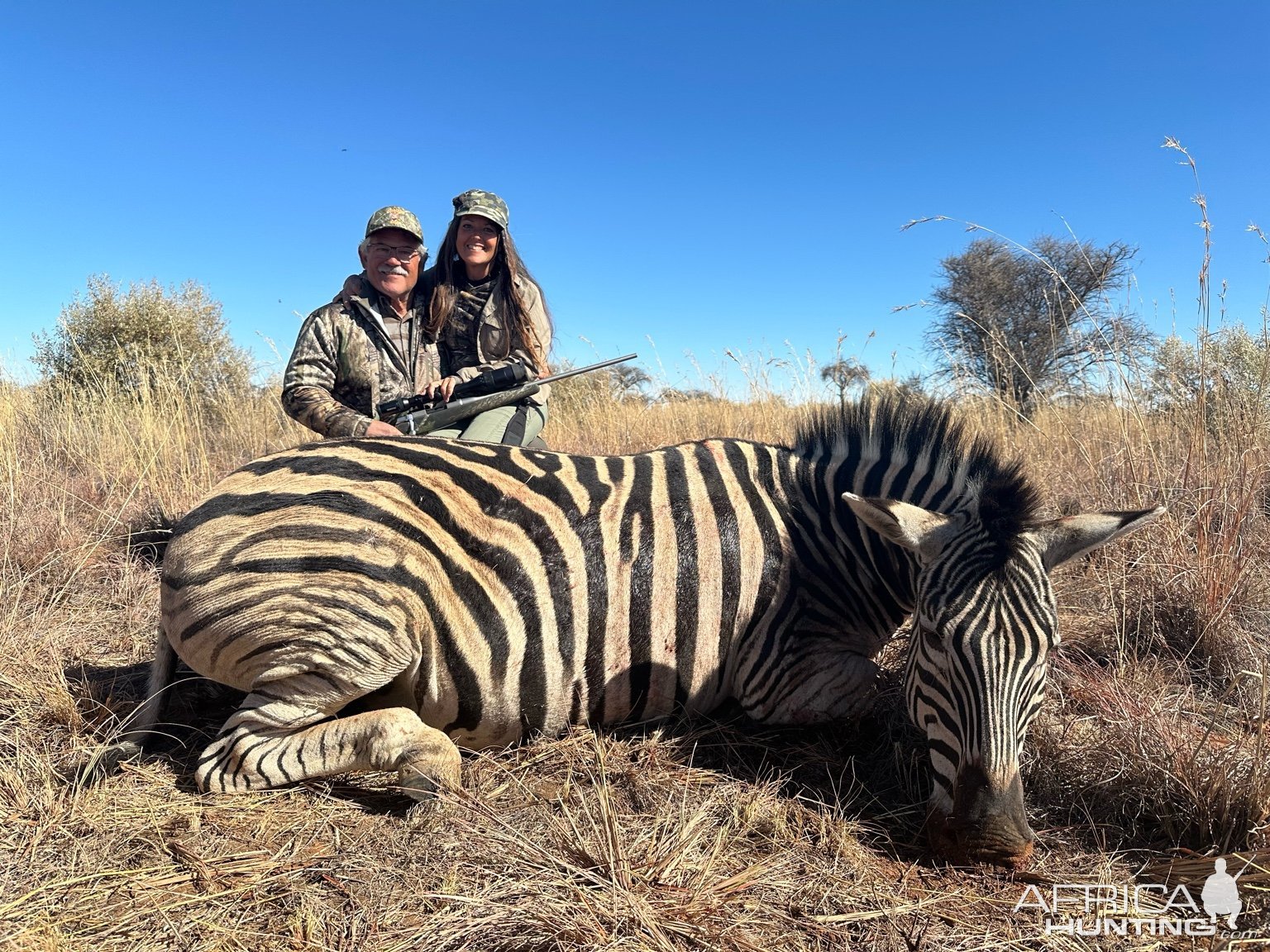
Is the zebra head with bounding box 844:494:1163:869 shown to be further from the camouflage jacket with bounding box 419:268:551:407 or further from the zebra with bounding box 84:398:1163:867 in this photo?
the camouflage jacket with bounding box 419:268:551:407

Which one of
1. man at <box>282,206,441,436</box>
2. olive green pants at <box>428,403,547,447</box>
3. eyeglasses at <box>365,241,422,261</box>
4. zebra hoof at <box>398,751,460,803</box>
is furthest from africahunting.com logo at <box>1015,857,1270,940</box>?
eyeglasses at <box>365,241,422,261</box>

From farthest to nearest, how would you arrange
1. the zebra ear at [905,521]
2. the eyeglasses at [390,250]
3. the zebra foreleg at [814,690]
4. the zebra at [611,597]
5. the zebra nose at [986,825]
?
1. the eyeglasses at [390,250]
2. the zebra foreleg at [814,690]
3. the zebra ear at [905,521]
4. the zebra at [611,597]
5. the zebra nose at [986,825]

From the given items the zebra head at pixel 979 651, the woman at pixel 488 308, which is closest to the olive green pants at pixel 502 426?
the woman at pixel 488 308

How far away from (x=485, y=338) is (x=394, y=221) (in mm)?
1014

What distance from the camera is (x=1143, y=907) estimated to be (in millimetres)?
1800

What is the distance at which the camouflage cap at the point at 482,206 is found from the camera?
4793 millimetres

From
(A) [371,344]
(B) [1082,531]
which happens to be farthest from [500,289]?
(B) [1082,531]

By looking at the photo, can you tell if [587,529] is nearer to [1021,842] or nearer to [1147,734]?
[1021,842]

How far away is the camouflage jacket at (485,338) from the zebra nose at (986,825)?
12.7 feet

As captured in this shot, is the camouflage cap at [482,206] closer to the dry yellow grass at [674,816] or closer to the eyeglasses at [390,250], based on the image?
the eyeglasses at [390,250]

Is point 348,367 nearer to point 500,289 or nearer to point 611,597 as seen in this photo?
point 500,289

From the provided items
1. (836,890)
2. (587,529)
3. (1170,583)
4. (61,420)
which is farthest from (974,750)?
(61,420)

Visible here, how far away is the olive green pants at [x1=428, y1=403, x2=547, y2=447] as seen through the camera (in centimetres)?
475

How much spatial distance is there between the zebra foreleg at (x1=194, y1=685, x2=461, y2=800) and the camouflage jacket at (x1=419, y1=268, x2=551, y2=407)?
→ 3.12 meters
